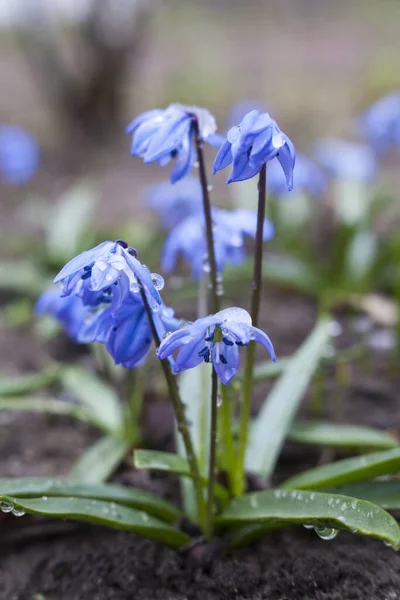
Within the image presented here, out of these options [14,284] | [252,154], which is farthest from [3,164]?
[252,154]

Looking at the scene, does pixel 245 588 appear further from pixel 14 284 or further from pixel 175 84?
pixel 175 84

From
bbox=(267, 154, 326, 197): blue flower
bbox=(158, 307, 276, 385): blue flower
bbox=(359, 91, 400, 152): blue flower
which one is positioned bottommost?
bbox=(267, 154, 326, 197): blue flower

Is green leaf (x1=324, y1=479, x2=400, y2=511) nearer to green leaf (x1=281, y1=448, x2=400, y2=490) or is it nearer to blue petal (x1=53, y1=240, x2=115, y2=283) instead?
green leaf (x1=281, y1=448, x2=400, y2=490)

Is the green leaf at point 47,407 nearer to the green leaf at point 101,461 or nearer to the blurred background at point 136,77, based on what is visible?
the green leaf at point 101,461

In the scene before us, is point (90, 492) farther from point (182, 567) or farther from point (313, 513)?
point (313, 513)

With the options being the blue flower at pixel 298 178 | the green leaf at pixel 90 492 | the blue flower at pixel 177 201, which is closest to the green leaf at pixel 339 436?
the green leaf at pixel 90 492

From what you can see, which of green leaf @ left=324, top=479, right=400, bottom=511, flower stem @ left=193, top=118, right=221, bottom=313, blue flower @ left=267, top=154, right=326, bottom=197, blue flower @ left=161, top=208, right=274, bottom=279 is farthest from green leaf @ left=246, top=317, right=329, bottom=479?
blue flower @ left=267, top=154, right=326, bottom=197
